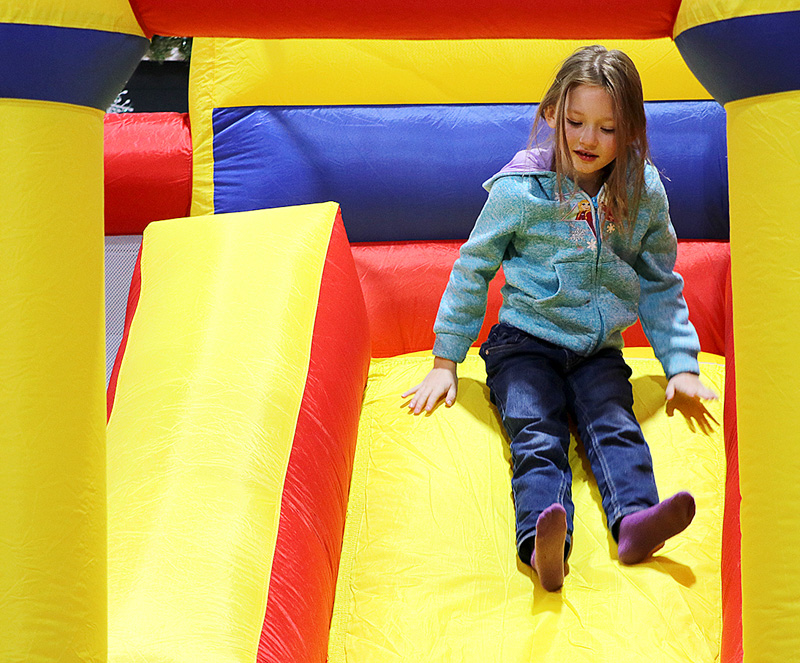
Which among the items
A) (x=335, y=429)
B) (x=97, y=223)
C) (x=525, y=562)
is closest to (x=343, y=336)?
(x=335, y=429)

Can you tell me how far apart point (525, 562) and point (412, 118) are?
0.91m

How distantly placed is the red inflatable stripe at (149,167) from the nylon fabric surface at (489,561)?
65 cm

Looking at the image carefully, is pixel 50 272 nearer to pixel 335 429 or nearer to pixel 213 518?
pixel 213 518

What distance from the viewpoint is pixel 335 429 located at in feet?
3.66

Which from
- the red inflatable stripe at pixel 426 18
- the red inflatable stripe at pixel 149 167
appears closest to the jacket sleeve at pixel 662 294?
the red inflatable stripe at pixel 426 18

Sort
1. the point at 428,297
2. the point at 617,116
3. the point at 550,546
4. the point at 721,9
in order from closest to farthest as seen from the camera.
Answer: the point at 721,9
the point at 550,546
the point at 617,116
the point at 428,297

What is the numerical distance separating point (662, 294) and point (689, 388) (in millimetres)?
149

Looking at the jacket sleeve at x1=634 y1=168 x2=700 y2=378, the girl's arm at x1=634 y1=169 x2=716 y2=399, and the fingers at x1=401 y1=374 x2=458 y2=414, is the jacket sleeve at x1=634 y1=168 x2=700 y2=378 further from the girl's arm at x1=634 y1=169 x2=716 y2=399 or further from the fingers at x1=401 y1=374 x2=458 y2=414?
the fingers at x1=401 y1=374 x2=458 y2=414

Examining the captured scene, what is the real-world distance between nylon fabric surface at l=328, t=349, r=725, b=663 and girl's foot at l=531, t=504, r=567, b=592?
3 centimetres

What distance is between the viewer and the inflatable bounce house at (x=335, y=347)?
0.53 metres

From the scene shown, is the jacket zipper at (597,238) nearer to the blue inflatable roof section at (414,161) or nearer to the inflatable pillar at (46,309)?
the blue inflatable roof section at (414,161)

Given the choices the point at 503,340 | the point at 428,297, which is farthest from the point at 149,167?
the point at 503,340

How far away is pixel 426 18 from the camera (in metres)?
0.59

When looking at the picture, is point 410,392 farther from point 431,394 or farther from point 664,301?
point 664,301
